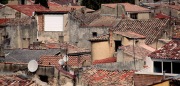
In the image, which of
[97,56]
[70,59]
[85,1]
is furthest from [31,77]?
[85,1]

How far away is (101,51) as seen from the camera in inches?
1384

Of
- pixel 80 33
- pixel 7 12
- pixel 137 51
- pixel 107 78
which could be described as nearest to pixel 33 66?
pixel 107 78

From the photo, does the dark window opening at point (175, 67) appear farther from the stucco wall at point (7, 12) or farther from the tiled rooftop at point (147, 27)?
the stucco wall at point (7, 12)

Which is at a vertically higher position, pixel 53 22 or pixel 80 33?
pixel 53 22

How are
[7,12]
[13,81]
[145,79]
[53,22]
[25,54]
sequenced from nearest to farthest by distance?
[13,81], [145,79], [25,54], [53,22], [7,12]

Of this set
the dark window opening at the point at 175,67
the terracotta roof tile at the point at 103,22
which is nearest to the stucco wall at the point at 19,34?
the terracotta roof tile at the point at 103,22

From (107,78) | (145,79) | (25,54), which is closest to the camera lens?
(145,79)

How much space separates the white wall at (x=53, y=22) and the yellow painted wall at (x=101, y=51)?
13.6 m

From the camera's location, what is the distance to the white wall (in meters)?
48.8

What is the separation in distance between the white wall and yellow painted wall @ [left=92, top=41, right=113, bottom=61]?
536 inches

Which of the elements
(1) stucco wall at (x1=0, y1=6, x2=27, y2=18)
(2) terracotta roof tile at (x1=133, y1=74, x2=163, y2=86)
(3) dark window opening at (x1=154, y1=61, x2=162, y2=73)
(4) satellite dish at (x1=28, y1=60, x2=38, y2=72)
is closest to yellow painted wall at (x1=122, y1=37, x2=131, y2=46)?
(3) dark window opening at (x1=154, y1=61, x2=162, y2=73)

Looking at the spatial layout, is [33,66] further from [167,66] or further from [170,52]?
[170,52]

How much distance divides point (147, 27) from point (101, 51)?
5.00 meters

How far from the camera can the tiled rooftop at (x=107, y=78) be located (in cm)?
2564
